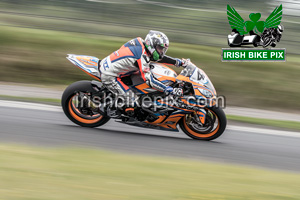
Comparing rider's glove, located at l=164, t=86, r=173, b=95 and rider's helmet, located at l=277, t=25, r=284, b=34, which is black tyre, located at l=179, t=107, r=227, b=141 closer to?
rider's glove, located at l=164, t=86, r=173, b=95

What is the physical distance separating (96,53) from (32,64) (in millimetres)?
1807

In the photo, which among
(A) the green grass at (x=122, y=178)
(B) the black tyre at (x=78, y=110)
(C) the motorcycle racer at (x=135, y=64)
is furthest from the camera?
(B) the black tyre at (x=78, y=110)

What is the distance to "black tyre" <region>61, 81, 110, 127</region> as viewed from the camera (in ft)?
24.5

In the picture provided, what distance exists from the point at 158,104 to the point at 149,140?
65 cm

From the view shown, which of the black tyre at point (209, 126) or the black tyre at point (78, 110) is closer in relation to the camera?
the black tyre at point (209, 126)

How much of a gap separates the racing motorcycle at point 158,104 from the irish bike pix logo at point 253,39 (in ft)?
16.8

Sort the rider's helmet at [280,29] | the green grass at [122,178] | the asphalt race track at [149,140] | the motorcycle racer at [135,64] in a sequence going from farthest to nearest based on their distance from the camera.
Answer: the rider's helmet at [280,29], the motorcycle racer at [135,64], the asphalt race track at [149,140], the green grass at [122,178]

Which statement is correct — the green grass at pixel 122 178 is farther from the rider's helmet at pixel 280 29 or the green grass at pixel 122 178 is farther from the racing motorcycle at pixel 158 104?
the rider's helmet at pixel 280 29

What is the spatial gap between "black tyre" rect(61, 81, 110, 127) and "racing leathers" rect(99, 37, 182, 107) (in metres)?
0.41

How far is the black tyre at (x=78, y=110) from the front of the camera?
745 centimetres

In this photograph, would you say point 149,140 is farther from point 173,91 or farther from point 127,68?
point 127,68

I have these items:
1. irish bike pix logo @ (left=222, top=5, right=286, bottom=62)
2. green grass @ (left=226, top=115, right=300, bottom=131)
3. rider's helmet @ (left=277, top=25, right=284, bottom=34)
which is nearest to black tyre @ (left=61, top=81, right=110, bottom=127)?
green grass @ (left=226, top=115, right=300, bottom=131)

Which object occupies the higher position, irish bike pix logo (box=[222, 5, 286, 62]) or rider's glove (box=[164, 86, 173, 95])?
irish bike pix logo (box=[222, 5, 286, 62])

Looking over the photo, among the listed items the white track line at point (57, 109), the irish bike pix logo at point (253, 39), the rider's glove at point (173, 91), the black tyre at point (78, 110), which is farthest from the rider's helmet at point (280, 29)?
the black tyre at point (78, 110)
